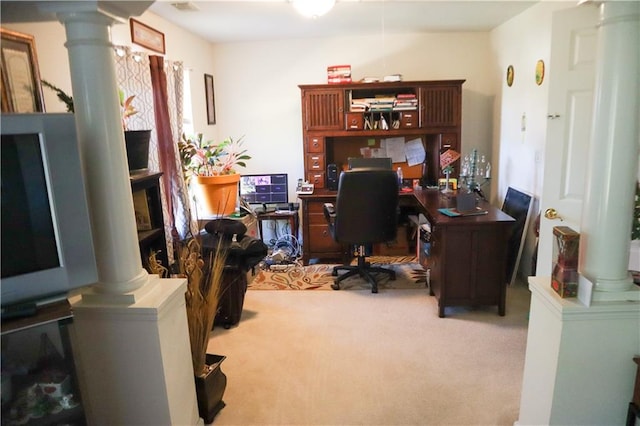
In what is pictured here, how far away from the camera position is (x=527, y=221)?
11.7ft

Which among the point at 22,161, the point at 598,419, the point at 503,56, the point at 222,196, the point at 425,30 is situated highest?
the point at 425,30

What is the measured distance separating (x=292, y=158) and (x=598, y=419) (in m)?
3.84

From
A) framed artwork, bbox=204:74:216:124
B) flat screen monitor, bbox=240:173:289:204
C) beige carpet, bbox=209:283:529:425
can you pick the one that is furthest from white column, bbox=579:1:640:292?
framed artwork, bbox=204:74:216:124

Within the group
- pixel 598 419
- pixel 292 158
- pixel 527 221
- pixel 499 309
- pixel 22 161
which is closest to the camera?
pixel 22 161

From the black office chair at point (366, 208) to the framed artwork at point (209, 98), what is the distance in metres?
1.91

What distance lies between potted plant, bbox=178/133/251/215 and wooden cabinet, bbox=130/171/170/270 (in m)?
0.92

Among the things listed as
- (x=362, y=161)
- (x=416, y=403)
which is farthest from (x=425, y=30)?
(x=416, y=403)

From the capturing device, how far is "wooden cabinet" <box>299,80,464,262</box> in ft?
13.9

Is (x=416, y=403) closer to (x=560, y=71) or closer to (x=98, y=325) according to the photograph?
(x=98, y=325)

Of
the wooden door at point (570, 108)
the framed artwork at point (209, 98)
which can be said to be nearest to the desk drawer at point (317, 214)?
the framed artwork at point (209, 98)

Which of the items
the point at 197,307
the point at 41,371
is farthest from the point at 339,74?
the point at 41,371

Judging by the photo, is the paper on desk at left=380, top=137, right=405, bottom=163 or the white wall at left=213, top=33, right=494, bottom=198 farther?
the paper on desk at left=380, top=137, right=405, bottom=163

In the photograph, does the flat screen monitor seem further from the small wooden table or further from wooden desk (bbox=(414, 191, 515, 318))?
wooden desk (bbox=(414, 191, 515, 318))

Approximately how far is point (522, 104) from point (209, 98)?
10.3ft
